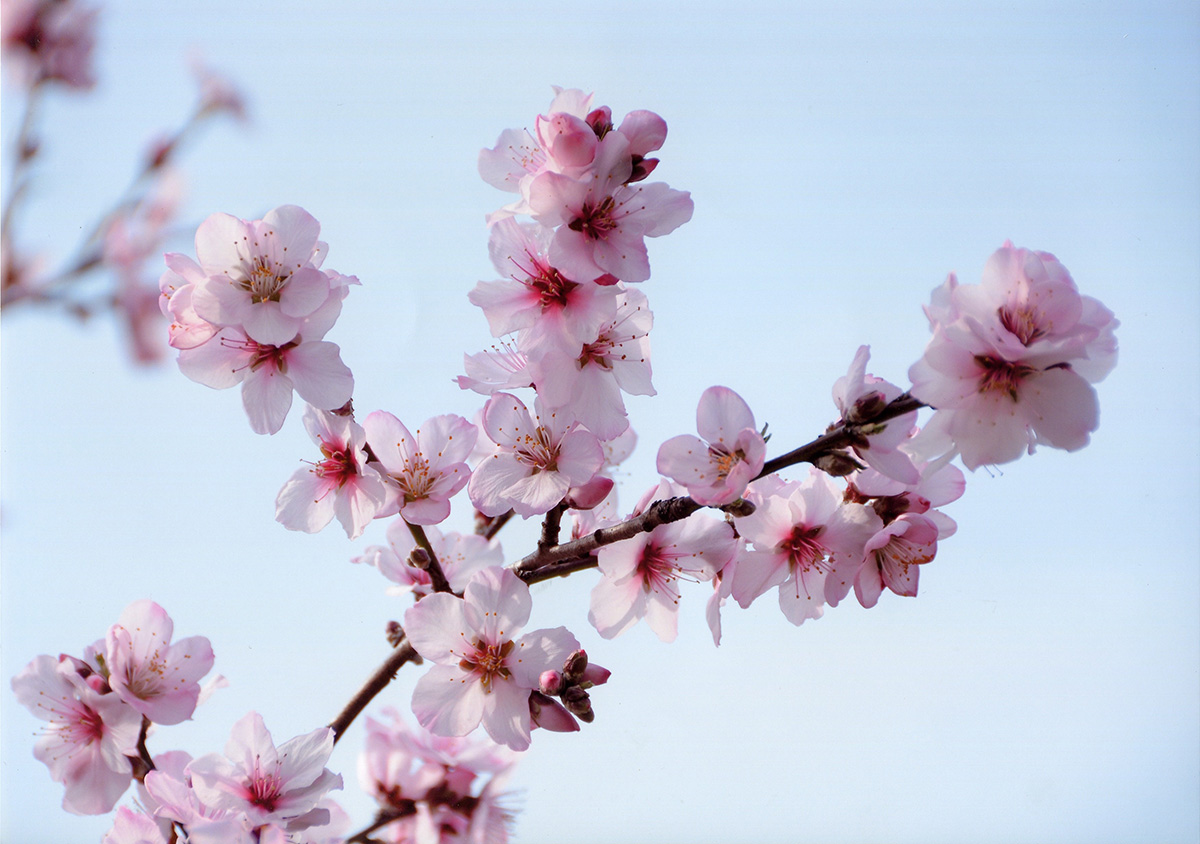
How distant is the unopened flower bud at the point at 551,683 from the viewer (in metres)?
1.05

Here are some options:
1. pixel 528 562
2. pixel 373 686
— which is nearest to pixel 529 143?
pixel 528 562

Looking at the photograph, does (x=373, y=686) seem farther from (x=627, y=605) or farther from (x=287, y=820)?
(x=627, y=605)

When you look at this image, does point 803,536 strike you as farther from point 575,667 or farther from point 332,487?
point 332,487

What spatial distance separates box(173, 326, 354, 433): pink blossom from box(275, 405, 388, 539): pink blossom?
0.07m

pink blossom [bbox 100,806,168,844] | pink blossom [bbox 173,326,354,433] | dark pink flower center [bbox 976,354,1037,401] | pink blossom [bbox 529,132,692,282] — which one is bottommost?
pink blossom [bbox 100,806,168,844]

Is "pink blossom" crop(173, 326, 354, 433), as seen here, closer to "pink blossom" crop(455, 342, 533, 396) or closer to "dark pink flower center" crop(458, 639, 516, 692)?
"pink blossom" crop(455, 342, 533, 396)

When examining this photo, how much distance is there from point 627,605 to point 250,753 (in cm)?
65

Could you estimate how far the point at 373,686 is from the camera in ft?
3.92

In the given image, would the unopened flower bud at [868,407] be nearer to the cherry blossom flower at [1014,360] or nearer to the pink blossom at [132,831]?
the cherry blossom flower at [1014,360]

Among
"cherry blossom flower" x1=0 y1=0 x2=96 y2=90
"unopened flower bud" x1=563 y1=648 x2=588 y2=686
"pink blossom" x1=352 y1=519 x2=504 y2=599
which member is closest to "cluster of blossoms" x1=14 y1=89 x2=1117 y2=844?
"unopened flower bud" x1=563 y1=648 x2=588 y2=686

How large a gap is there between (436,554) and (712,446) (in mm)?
662

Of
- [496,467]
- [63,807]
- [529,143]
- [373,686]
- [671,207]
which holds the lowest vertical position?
[63,807]

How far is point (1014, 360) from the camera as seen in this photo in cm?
85

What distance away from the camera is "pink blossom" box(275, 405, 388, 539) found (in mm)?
1179
